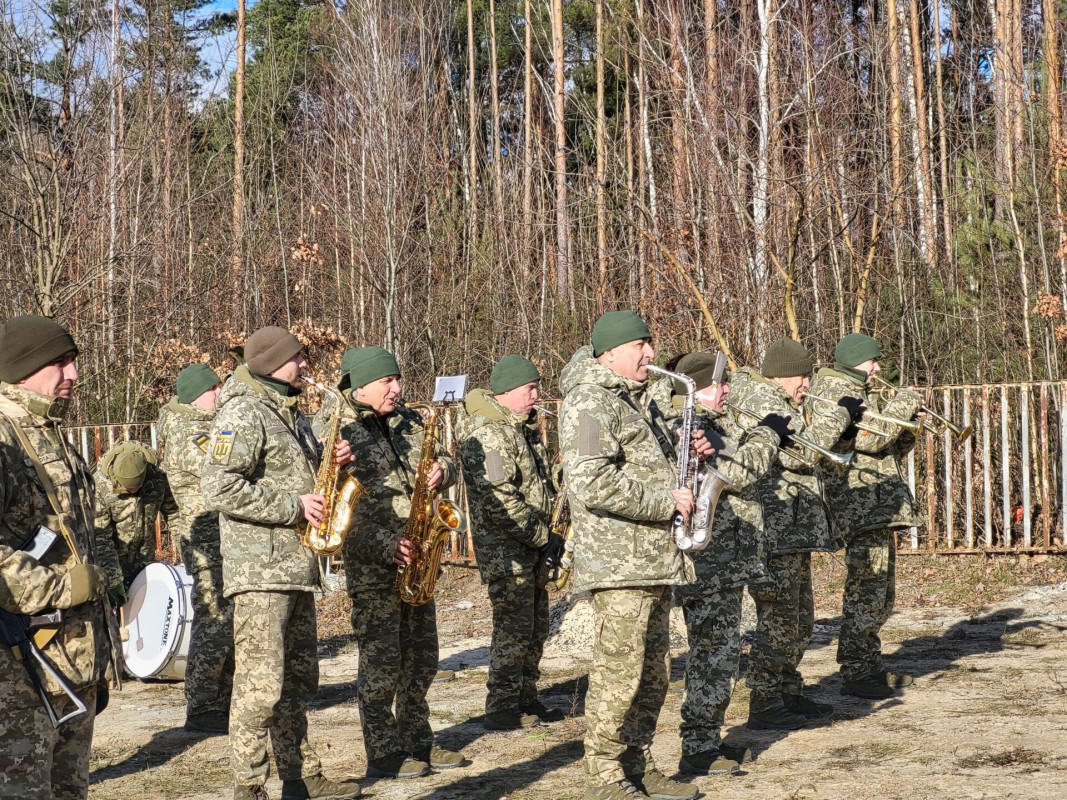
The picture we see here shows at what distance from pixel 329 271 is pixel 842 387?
46.5 ft

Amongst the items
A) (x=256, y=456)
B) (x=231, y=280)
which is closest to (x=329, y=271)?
(x=231, y=280)

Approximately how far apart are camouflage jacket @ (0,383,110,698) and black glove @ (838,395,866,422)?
15.1 ft

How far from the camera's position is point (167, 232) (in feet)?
59.8

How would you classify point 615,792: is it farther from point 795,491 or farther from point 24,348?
point 24,348

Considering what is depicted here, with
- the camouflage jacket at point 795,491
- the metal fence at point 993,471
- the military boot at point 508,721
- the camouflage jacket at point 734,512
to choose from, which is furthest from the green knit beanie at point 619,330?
the metal fence at point 993,471

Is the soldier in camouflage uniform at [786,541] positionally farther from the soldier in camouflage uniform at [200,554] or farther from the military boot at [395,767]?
the soldier in camouflage uniform at [200,554]

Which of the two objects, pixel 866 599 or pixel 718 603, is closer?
pixel 718 603

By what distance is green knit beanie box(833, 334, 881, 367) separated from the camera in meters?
7.73

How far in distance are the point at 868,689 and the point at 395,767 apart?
3223 mm

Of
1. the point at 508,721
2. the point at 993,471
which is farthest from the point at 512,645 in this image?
the point at 993,471

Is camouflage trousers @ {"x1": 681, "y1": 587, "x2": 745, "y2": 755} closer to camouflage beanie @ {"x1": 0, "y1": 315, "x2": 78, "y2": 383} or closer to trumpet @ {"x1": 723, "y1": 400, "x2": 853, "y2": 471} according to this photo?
trumpet @ {"x1": 723, "y1": 400, "x2": 853, "y2": 471}

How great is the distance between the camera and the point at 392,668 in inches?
246

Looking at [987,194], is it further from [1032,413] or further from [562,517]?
[562,517]

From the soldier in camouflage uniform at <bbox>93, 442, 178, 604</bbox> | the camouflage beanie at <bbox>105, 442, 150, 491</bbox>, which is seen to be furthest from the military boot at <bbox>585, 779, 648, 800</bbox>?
the camouflage beanie at <bbox>105, 442, 150, 491</bbox>
